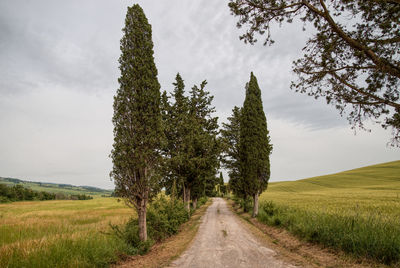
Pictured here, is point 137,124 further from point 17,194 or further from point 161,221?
point 17,194

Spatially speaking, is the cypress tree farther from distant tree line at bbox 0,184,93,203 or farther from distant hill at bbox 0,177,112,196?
distant hill at bbox 0,177,112,196

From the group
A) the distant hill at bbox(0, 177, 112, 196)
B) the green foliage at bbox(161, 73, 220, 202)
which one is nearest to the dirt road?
the green foliage at bbox(161, 73, 220, 202)

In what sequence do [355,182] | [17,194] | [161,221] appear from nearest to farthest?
[161,221] → [355,182] → [17,194]

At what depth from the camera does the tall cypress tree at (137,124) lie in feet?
26.9

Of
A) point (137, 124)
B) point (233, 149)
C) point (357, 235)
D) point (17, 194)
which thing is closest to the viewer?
point (357, 235)

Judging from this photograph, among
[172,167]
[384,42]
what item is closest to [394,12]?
[384,42]

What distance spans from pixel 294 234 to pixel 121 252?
27.5 feet

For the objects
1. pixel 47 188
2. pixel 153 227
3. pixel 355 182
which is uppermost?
pixel 153 227

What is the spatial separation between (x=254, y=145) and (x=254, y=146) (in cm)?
10

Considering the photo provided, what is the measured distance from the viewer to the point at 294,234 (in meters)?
9.97

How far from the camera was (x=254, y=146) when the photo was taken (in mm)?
19125

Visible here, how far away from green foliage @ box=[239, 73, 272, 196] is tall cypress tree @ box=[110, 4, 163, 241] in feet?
39.5

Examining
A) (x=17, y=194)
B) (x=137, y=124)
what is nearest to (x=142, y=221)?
(x=137, y=124)

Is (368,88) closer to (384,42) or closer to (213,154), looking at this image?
(384,42)
